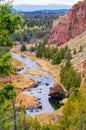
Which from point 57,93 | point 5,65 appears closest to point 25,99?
point 57,93

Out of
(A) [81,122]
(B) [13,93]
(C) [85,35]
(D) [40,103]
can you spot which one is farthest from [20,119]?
(C) [85,35]

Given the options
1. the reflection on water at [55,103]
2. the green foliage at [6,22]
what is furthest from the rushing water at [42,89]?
the green foliage at [6,22]

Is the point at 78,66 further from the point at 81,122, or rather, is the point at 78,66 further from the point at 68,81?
the point at 81,122

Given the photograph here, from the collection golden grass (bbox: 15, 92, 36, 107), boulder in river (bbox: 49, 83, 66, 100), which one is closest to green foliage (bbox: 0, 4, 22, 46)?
golden grass (bbox: 15, 92, 36, 107)

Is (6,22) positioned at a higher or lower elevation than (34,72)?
higher

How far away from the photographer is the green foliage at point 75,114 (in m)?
47.1

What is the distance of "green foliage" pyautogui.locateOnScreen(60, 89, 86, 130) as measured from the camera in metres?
47.1

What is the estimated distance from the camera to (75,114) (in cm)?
5012

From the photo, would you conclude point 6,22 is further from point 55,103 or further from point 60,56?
point 60,56

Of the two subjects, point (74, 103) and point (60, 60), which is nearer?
point (74, 103)

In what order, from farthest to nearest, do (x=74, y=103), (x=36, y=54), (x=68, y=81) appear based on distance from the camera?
(x=36, y=54) < (x=68, y=81) < (x=74, y=103)

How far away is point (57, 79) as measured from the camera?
126m

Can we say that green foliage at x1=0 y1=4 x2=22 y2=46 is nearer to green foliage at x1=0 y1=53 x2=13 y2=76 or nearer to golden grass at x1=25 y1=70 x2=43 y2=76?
green foliage at x1=0 y1=53 x2=13 y2=76

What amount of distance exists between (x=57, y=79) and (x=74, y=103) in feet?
234
